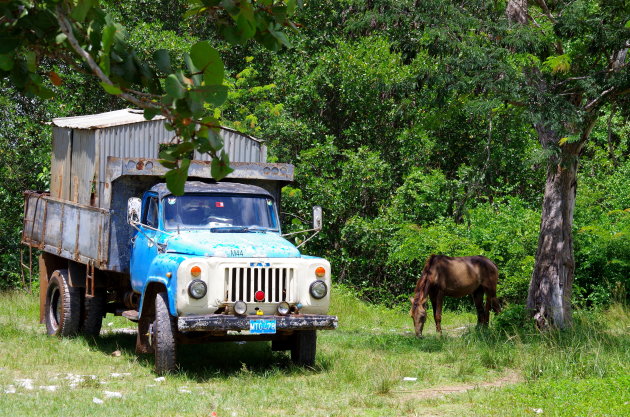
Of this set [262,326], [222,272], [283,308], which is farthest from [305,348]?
[222,272]

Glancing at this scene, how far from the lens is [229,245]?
9.94 meters

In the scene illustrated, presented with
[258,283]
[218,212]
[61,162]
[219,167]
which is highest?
[61,162]

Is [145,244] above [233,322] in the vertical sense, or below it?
above

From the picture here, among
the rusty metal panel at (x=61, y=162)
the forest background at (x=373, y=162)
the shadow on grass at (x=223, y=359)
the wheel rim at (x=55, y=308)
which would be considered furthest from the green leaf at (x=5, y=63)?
the forest background at (x=373, y=162)

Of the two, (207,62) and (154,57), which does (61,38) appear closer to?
(154,57)

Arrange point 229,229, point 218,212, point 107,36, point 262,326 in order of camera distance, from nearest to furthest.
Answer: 1. point 107,36
2. point 262,326
3. point 229,229
4. point 218,212

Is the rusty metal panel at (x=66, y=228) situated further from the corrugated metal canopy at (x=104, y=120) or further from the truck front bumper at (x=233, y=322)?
the truck front bumper at (x=233, y=322)

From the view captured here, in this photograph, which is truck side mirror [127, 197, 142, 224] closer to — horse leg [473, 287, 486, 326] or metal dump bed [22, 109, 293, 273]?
metal dump bed [22, 109, 293, 273]

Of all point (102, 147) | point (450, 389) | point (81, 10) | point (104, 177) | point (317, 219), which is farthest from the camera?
point (102, 147)

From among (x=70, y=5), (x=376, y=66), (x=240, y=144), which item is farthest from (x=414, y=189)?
(x=70, y=5)

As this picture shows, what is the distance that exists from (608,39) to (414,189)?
872cm

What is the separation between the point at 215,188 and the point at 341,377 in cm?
284

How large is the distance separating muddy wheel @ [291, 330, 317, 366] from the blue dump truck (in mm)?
13

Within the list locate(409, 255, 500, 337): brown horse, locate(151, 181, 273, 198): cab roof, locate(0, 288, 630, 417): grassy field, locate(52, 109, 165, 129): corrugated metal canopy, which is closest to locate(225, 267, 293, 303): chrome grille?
locate(0, 288, 630, 417): grassy field
